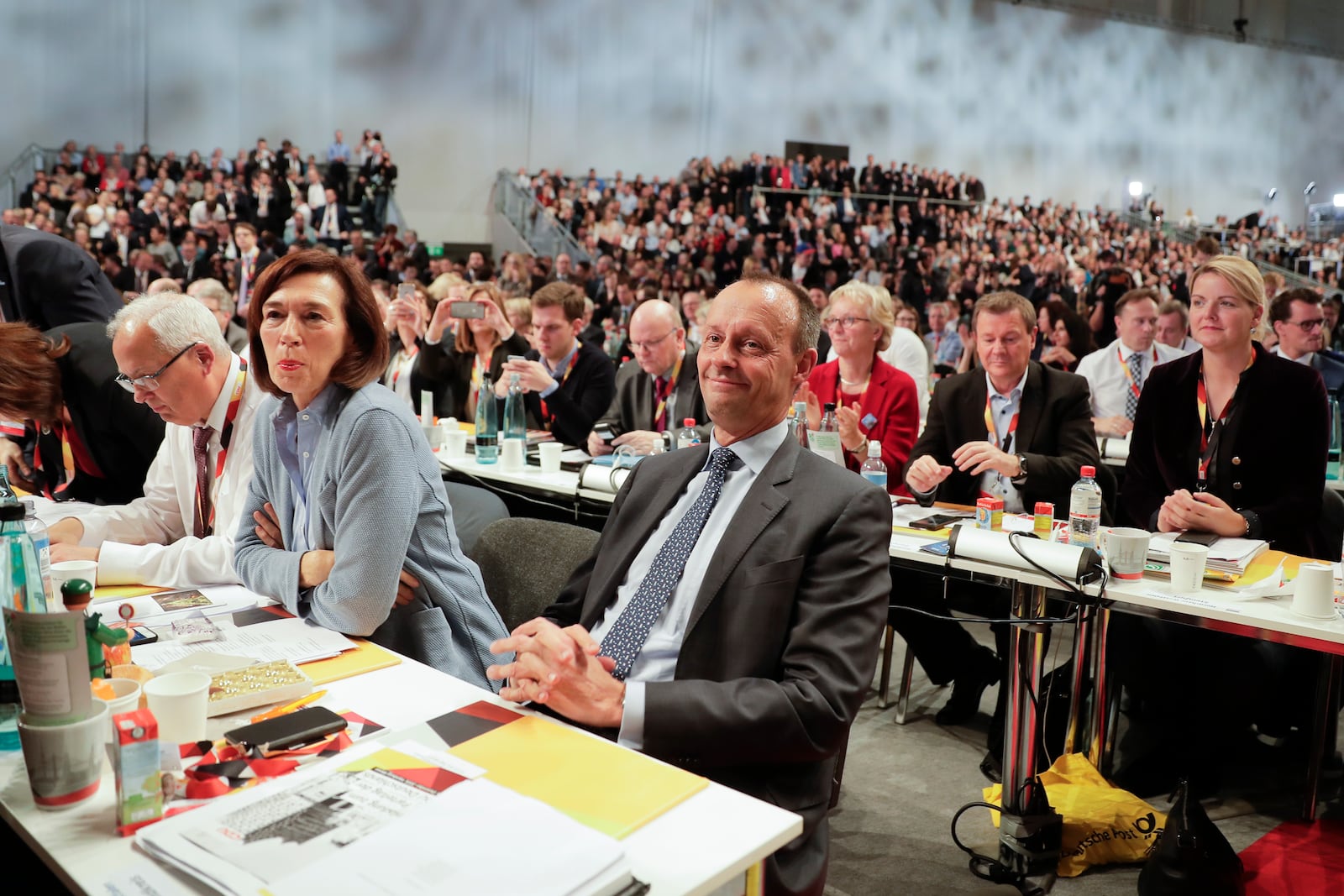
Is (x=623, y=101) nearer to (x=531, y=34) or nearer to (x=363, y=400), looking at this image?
(x=531, y=34)

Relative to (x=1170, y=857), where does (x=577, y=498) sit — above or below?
above

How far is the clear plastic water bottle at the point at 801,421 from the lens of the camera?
10.8 ft

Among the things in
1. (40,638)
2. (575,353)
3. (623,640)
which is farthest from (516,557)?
Result: (575,353)

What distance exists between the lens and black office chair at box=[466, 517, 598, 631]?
2191mm

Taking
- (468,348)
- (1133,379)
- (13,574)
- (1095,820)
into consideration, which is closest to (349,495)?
(13,574)

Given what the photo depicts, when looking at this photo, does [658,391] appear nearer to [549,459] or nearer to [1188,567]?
[549,459]

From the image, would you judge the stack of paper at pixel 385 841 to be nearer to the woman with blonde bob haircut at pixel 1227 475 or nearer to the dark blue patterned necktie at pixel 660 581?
the dark blue patterned necktie at pixel 660 581

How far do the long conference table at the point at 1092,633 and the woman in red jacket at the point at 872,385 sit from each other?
2.94 feet

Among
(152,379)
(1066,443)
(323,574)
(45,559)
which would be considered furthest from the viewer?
(1066,443)

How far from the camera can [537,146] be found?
57.4ft

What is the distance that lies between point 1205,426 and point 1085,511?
0.83 metres

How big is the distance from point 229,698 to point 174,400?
1109 mm

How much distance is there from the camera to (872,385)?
12.8 feet

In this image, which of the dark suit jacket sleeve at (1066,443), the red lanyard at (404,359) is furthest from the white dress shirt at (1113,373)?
the red lanyard at (404,359)
